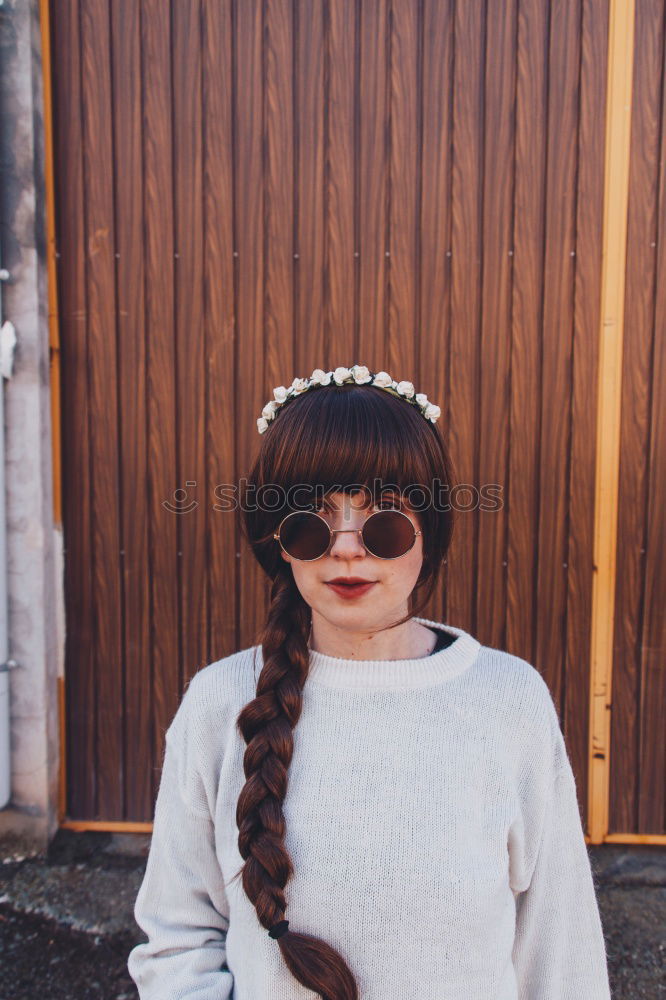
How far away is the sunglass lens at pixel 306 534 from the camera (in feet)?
3.47

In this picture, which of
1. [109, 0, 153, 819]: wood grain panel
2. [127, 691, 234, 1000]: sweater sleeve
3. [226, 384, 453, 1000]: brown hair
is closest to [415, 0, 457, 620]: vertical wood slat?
[109, 0, 153, 819]: wood grain panel

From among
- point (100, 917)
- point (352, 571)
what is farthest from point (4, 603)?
point (352, 571)

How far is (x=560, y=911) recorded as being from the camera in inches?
44.3

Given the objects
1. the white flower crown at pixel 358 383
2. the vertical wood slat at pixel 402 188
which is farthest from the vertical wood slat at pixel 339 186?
the white flower crown at pixel 358 383

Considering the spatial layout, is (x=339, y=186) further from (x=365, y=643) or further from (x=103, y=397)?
(x=365, y=643)

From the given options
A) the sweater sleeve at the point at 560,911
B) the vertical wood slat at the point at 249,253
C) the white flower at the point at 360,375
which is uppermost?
the vertical wood slat at the point at 249,253

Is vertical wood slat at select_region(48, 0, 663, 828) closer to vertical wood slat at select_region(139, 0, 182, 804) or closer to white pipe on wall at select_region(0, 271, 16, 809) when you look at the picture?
vertical wood slat at select_region(139, 0, 182, 804)

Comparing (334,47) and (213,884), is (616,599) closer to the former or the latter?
(213,884)

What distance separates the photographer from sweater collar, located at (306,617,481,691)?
114cm

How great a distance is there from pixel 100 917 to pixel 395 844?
77.3 inches

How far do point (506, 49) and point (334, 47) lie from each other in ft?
2.26

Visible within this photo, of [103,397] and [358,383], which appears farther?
[103,397]

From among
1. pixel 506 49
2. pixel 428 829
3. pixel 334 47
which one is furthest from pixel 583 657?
pixel 334 47

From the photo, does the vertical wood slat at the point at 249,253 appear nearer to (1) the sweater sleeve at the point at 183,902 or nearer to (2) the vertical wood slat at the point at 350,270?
(2) the vertical wood slat at the point at 350,270
